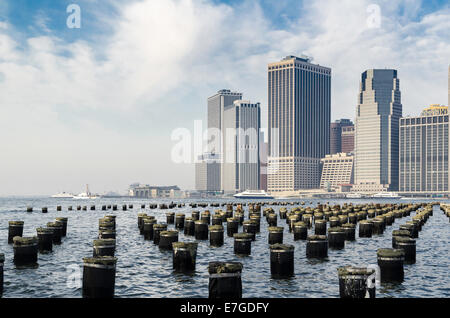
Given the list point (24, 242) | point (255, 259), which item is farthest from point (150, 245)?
A: point (24, 242)

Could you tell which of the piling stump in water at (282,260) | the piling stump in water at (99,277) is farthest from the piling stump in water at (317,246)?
the piling stump in water at (99,277)

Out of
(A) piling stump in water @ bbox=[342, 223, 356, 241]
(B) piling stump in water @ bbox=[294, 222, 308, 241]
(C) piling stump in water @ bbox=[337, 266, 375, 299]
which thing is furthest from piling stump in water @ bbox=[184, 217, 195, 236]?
(C) piling stump in water @ bbox=[337, 266, 375, 299]

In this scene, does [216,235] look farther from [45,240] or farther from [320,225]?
[45,240]

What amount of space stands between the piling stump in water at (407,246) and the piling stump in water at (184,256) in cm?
1285

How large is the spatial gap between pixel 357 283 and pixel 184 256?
1057 cm

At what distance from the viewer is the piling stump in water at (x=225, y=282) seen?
17641 mm

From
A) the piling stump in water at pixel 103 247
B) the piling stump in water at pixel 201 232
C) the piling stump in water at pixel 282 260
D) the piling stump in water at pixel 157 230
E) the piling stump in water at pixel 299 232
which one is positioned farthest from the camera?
the piling stump in water at pixel 201 232

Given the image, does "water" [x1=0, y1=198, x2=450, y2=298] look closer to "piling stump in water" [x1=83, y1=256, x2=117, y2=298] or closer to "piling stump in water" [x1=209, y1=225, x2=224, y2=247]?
"piling stump in water" [x1=209, y1=225, x2=224, y2=247]

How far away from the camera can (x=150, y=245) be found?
40281 millimetres

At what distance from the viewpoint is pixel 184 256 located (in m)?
25.6

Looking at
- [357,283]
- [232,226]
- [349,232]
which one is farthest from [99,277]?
[349,232]

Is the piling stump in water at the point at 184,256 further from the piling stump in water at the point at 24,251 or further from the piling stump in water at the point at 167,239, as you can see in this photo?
the piling stump in water at the point at 24,251
